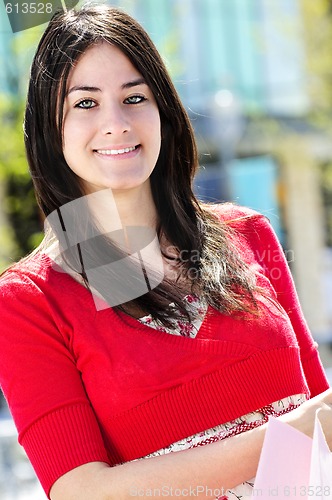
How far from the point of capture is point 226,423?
71.5 inches

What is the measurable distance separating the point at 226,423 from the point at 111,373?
28cm

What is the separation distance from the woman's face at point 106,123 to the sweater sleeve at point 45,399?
0.39 m

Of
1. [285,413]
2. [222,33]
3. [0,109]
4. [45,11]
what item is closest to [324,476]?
[285,413]

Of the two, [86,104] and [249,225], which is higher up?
[86,104]

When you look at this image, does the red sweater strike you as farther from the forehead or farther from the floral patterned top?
the forehead

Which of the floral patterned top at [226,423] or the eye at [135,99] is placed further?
the eye at [135,99]

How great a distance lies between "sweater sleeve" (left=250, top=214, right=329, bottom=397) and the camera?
6.70ft

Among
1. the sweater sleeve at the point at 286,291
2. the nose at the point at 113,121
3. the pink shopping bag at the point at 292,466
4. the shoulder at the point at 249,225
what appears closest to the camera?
the pink shopping bag at the point at 292,466

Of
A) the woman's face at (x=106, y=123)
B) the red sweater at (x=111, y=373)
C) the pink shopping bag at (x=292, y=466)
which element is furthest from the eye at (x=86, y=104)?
the pink shopping bag at (x=292, y=466)

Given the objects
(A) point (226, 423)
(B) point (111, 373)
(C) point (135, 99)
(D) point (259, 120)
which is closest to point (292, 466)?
(A) point (226, 423)

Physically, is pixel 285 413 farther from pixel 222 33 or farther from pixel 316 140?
pixel 222 33

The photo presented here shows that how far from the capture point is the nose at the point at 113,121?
1890 millimetres

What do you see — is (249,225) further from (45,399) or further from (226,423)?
(45,399)

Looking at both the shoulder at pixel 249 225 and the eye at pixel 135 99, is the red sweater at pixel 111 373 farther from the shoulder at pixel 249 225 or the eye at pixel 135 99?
the eye at pixel 135 99
